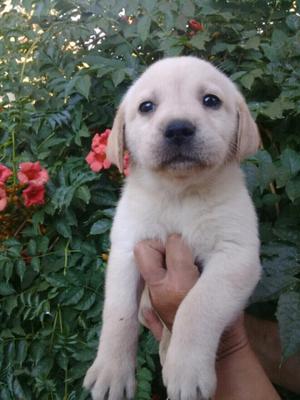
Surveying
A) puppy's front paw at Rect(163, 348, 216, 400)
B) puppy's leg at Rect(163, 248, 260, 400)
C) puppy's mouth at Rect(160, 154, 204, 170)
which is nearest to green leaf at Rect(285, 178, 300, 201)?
puppy's leg at Rect(163, 248, 260, 400)

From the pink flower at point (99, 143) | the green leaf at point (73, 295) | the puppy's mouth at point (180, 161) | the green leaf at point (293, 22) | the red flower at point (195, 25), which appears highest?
the green leaf at point (293, 22)

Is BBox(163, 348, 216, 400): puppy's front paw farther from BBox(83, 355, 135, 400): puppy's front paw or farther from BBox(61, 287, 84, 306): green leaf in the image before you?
BBox(61, 287, 84, 306): green leaf

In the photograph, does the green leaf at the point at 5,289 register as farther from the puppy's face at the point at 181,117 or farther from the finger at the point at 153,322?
the puppy's face at the point at 181,117

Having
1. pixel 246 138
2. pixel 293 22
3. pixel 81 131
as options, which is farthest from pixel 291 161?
pixel 81 131

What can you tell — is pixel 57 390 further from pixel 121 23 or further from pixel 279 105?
pixel 121 23

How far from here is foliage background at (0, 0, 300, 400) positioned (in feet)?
8.18

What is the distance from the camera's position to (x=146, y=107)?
83.4 inches

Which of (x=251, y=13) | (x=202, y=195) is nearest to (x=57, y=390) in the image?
(x=202, y=195)

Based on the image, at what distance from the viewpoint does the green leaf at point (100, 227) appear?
2471 mm

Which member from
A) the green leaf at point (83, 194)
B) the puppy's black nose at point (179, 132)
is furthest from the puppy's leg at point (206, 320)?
the green leaf at point (83, 194)

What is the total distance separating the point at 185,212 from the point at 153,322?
1.85ft

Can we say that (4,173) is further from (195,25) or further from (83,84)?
(195,25)

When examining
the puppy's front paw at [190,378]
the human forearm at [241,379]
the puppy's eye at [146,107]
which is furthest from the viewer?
the puppy's eye at [146,107]

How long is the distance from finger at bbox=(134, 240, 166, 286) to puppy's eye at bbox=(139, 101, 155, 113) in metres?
0.54
